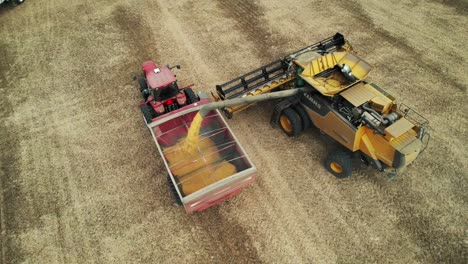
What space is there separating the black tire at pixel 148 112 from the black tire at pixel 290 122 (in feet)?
11.0

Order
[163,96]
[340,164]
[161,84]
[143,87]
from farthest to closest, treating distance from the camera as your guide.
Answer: [143,87] < [163,96] < [161,84] < [340,164]

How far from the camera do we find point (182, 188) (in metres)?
6.87

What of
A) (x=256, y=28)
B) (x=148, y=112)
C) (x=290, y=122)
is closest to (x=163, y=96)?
(x=148, y=112)

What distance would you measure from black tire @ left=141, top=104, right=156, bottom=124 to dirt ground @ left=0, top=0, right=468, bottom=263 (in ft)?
3.04

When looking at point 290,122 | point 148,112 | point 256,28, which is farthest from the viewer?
point 256,28

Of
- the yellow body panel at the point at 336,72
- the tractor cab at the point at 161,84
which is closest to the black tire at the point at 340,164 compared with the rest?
the yellow body panel at the point at 336,72

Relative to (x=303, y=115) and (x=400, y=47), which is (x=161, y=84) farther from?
(x=400, y=47)

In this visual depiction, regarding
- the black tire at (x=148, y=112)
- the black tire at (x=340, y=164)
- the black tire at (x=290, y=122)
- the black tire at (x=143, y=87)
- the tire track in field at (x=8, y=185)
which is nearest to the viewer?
the tire track in field at (x=8, y=185)

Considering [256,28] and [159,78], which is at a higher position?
[159,78]

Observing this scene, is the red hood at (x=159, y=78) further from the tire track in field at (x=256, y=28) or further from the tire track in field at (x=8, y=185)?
the tire track in field at (x=8, y=185)

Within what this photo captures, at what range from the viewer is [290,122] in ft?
27.6

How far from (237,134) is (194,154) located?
2.00 metres

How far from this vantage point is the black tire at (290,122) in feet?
27.1

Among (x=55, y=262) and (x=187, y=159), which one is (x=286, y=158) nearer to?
(x=187, y=159)
